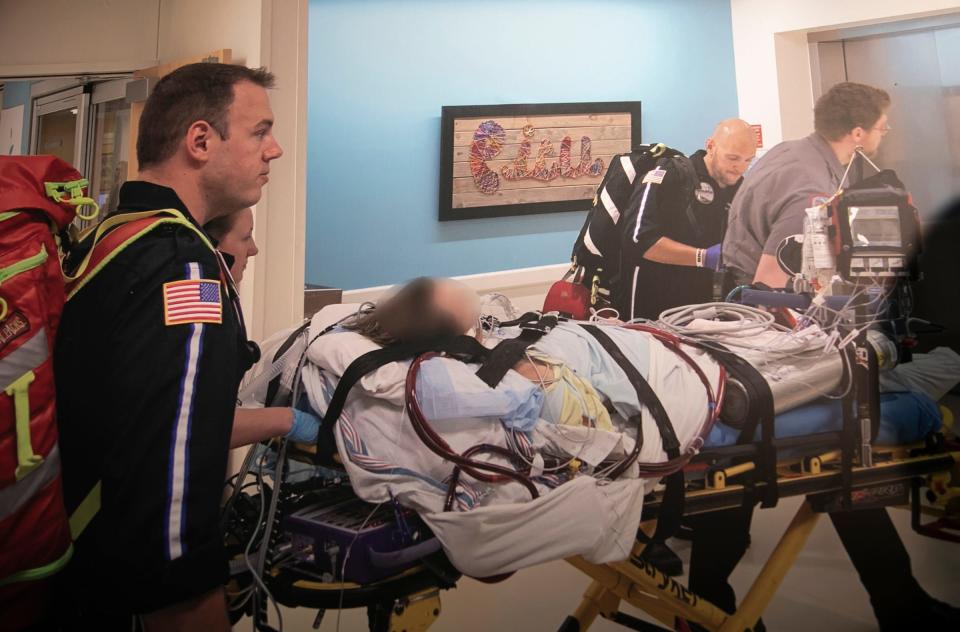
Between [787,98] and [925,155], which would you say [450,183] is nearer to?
[787,98]

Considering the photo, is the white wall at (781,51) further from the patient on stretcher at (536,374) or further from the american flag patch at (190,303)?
the american flag patch at (190,303)

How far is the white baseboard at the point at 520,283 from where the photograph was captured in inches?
87.6

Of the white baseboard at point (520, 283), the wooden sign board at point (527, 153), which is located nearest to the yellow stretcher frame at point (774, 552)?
the white baseboard at point (520, 283)

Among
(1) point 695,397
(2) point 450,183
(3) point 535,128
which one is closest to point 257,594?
(1) point 695,397

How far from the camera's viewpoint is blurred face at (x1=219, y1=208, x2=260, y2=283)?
1.76 meters

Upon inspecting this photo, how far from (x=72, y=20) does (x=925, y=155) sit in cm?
303

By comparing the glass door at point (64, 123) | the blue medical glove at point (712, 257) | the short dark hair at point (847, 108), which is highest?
the glass door at point (64, 123)

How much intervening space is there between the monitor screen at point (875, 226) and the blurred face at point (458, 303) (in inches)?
39.8

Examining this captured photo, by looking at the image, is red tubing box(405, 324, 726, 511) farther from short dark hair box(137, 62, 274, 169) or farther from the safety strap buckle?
short dark hair box(137, 62, 274, 169)

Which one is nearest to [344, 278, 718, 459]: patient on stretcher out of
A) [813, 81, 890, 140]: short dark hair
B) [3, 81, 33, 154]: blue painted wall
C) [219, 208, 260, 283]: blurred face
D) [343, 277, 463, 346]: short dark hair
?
[343, 277, 463, 346]: short dark hair

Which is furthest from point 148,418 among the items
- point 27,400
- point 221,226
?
point 221,226

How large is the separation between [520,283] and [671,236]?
50cm

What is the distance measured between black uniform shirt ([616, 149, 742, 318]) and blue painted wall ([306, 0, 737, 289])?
162 millimetres

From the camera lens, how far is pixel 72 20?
112 inches
